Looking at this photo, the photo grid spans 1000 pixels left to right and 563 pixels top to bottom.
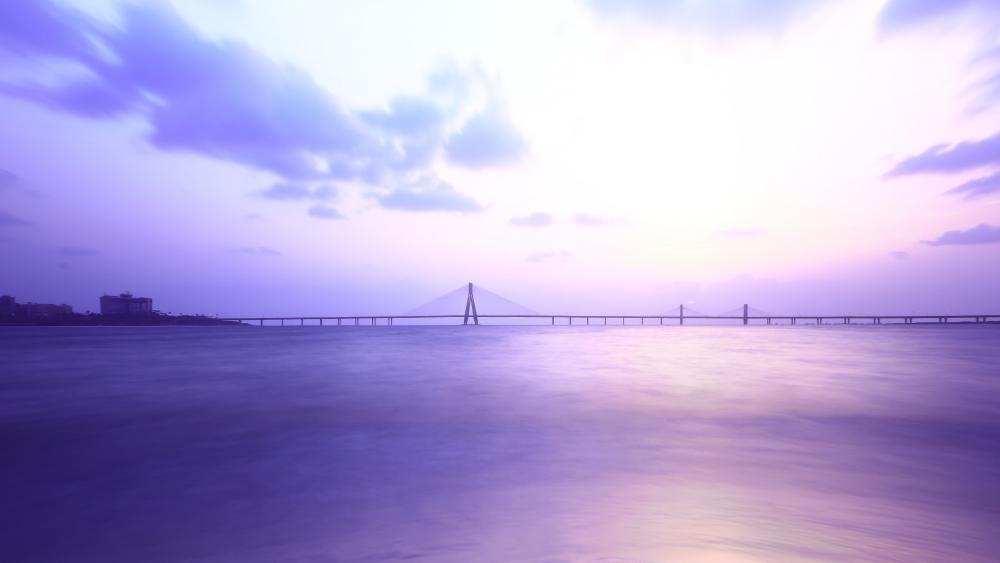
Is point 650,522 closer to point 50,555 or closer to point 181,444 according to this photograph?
point 50,555

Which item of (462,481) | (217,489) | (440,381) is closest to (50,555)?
(217,489)

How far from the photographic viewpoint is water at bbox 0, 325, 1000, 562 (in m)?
3.03

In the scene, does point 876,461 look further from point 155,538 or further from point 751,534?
point 155,538

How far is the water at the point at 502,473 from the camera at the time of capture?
3.03 m

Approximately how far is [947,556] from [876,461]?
248 centimetres

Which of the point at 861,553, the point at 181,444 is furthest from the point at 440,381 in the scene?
the point at 861,553

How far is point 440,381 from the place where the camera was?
1140 cm

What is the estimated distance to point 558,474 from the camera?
4465 mm

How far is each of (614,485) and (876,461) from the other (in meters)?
2.98

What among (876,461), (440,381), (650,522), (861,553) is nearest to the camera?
(861,553)

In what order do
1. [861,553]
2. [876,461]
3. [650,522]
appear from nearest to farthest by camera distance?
[861,553] < [650,522] < [876,461]

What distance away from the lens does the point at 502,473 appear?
4535 millimetres

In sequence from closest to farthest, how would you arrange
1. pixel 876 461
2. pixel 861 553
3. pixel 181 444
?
Result: pixel 861 553, pixel 876 461, pixel 181 444

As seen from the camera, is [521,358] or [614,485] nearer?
[614,485]
